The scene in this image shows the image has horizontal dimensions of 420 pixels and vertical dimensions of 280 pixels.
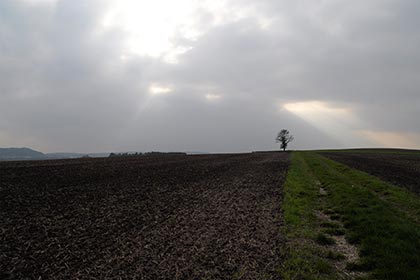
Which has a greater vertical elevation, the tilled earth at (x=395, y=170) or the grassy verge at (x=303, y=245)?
the tilled earth at (x=395, y=170)

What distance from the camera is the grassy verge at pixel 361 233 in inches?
267

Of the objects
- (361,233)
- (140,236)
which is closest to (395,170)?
(361,233)

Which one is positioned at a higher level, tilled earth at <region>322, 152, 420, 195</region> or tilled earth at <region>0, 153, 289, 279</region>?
tilled earth at <region>322, 152, 420, 195</region>

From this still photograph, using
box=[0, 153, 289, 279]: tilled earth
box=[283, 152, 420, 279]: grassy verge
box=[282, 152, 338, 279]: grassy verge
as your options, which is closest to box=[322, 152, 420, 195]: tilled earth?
box=[283, 152, 420, 279]: grassy verge

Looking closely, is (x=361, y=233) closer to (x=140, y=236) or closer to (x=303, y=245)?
(x=303, y=245)

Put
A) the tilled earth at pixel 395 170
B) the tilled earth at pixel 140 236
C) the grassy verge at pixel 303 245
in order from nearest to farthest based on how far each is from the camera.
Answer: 1. the grassy verge at pixel 303 245
2. the tilled earth at pixel 140 236
3. the tilled earth at pixel 395 170

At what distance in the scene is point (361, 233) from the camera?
9.26 meters

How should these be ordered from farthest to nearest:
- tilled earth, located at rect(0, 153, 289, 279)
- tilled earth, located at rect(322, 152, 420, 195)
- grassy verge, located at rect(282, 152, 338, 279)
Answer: tilled earth, located at rect(322, 152, 420, 195), tilled earth, located at rect(0, 153, 289, 279), grassy verge, located at rect(282, 152, 338, 279)

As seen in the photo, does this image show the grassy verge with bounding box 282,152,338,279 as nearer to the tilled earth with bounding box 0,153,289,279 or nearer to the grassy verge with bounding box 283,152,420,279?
the grassy verge with bounding box 283,152,420,279

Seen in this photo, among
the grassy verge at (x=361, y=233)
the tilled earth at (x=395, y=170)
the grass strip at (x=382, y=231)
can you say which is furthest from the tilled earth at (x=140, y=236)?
the tilled earth at (x=395, y=170)

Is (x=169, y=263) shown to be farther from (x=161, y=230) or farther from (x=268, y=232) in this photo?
(x=268, y=232)

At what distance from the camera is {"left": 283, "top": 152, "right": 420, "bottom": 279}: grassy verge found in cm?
679

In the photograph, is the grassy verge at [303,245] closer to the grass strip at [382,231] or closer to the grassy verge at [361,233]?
the grassy verge at [361,233]

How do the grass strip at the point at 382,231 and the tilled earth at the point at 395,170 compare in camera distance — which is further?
the tilled earth at the point at 395,170
